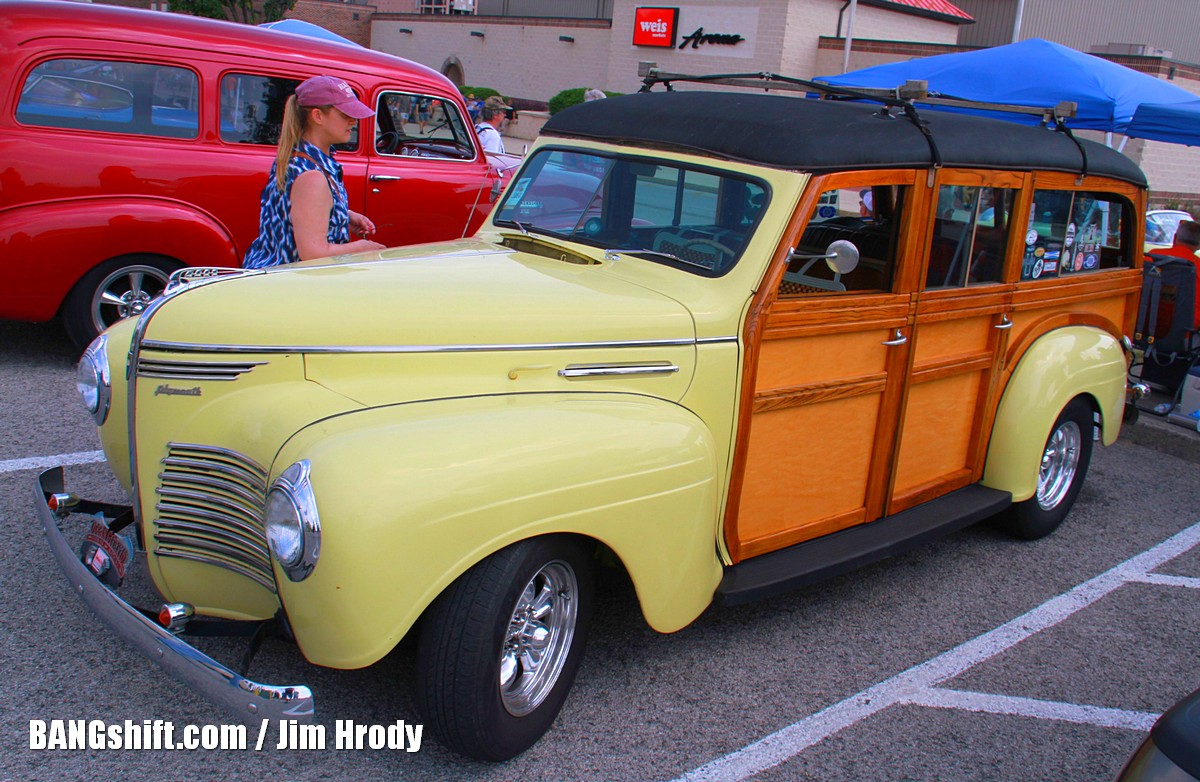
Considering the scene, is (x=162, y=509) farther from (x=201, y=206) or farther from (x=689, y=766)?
(x=201, y=206)

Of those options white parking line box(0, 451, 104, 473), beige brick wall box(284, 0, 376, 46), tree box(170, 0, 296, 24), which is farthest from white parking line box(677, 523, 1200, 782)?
beige brick wall box(284, 0, 376, 46)

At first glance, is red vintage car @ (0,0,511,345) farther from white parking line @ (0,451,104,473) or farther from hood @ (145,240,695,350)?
hood @ (145,240,695,350)

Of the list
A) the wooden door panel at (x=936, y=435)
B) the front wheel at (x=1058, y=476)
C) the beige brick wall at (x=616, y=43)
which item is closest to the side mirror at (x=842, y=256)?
the wooden door panel at (x=936, y=435)

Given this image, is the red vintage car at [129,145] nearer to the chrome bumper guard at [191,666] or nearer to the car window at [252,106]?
the car window at [252,106]

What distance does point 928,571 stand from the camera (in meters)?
4.47

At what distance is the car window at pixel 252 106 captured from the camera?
628 cm

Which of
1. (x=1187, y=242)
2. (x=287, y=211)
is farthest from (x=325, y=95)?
(x=1187, y=242)

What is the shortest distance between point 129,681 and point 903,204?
126 inches

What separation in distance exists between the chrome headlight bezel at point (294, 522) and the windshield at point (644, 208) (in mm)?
1635

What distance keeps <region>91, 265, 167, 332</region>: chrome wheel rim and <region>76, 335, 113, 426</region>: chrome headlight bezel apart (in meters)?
2.80

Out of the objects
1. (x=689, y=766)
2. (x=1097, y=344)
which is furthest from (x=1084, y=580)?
(x=689, y=766)

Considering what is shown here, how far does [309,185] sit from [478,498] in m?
1.95

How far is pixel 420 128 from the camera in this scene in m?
7.39

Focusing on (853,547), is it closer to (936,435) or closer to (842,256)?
(936,435)
